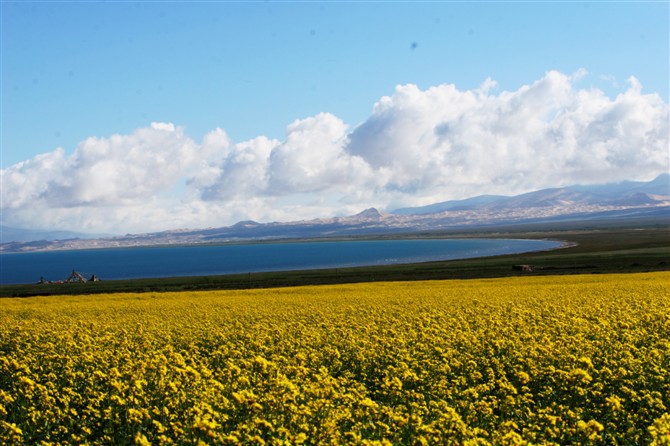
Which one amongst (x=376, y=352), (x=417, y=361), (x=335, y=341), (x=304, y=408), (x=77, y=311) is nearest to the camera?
(x=304, y=408)

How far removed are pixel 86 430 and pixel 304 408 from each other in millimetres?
3816

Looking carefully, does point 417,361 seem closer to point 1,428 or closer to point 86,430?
point 86,430

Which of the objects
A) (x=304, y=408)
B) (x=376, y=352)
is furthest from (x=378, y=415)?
(x=376, y=352)

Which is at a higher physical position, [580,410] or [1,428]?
[1,428]

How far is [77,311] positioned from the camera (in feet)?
120

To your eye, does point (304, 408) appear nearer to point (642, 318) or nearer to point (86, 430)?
point (86, 430)

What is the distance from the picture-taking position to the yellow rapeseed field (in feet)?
31.5

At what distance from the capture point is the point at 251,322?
82.1 ft

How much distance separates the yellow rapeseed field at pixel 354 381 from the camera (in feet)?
31.5

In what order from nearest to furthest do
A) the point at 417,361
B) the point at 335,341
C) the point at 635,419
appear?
the point at 635,419, the point at 417,361, the point at 335,341

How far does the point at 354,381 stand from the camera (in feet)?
43.3

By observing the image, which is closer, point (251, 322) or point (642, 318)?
point (642, 318)

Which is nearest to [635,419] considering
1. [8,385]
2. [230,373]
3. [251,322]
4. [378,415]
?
[378,415]

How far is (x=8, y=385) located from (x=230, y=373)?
6510 mm
